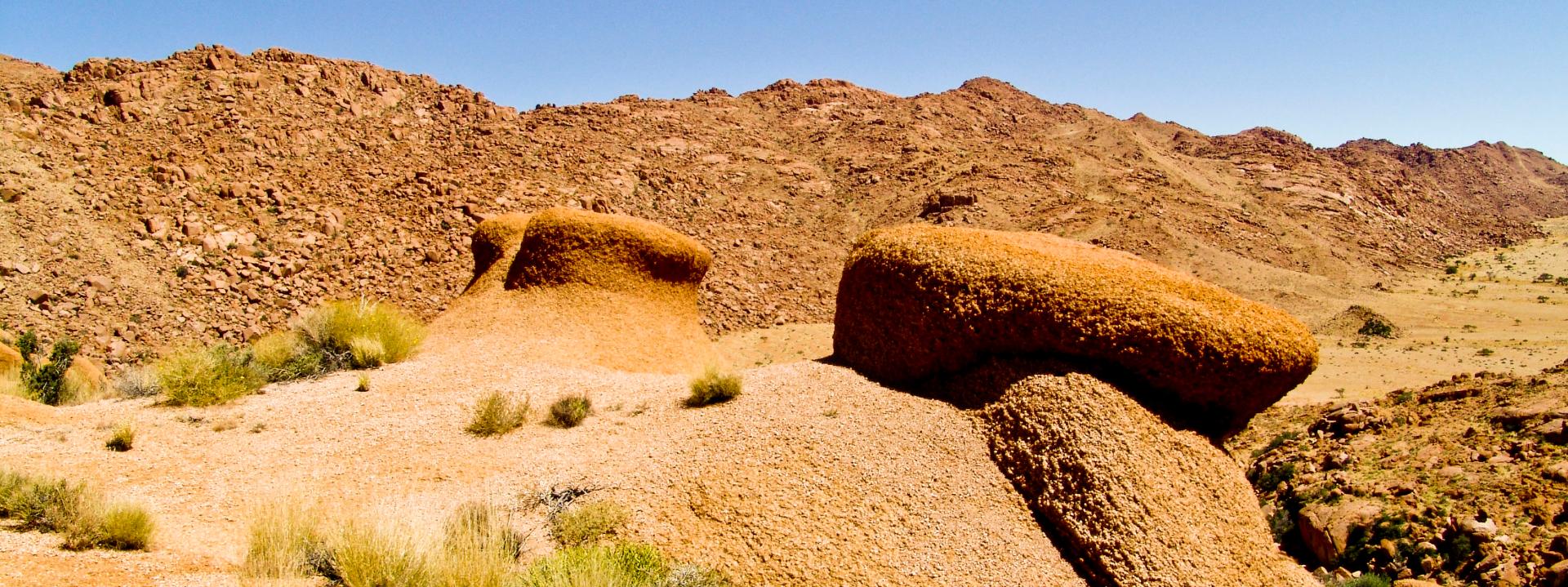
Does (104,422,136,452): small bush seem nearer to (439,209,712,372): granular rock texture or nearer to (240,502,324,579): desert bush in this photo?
(240,502,324,579): desert bush

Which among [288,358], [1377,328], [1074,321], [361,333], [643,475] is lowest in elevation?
[1377,328]

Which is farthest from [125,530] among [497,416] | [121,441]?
[497,416]

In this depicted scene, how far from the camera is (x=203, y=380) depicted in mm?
7762

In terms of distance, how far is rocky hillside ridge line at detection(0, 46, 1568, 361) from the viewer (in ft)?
55.1

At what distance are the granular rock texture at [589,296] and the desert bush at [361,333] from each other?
43 centimetres

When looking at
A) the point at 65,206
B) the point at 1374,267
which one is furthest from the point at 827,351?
the point at 1374,267

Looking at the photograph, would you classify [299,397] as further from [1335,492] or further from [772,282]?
[772,282]

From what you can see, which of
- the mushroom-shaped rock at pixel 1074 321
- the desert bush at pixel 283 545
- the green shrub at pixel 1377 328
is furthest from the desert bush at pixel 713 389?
the green shrub at pixel 1377 328

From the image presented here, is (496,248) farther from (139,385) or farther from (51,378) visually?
(51,378)

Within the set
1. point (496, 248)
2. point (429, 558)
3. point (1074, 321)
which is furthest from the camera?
point (496, 248)

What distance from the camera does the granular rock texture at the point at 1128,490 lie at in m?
5.05

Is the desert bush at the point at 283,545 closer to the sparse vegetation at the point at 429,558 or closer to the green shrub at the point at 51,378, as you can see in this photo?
the sparse vegetation at the point at 429,558

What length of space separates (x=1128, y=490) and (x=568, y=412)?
176 inches

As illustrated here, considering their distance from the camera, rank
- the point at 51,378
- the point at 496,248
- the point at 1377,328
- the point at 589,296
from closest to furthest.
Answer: the point at 51,378 < the point at 589,296 < the point at 496,248 < the point at 1377,328
